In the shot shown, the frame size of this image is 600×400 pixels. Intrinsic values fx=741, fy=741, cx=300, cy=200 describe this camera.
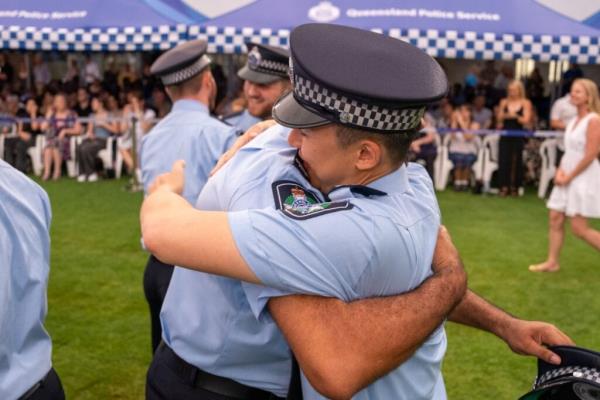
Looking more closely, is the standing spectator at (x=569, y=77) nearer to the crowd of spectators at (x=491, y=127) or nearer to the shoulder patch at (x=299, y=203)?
the crowd of spectators at (x=491, y=127)

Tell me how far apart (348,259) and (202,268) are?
0.31 m

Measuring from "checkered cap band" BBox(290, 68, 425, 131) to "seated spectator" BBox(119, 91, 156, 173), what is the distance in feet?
36.6

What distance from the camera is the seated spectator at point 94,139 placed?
513 inches

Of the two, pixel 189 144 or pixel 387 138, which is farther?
pixel 189 144

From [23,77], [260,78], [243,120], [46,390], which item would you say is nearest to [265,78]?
[260,78]

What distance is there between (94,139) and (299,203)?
12.2m

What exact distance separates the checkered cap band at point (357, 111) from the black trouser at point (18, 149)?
13.1 meters

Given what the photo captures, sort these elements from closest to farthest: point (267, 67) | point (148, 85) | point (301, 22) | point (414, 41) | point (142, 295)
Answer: point (267, 67) < point (142, 295) < point (414, 41) < point (301, 22) < point (148, 85)

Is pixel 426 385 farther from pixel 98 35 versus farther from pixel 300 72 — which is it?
pixel 98 35

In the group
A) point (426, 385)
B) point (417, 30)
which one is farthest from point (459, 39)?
point (426, 385)

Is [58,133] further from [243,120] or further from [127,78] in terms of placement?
[243,120]

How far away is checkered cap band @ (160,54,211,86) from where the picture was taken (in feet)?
14.5

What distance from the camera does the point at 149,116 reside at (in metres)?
13.0

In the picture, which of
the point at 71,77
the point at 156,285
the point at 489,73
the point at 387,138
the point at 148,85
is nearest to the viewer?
the point at 387,138
